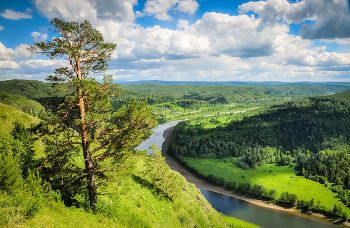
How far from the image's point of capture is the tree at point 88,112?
13234 millimetres

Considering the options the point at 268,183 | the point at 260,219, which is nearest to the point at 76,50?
the point at 260,219

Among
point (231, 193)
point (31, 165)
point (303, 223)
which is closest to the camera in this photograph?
point (31, 165)

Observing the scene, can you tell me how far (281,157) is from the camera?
125 meters

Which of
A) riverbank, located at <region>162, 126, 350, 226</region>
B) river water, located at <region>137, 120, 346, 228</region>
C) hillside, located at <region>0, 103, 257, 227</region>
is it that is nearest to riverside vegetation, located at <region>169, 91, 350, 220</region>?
riverbank, located at <region>162, 126, 350, 226</region>

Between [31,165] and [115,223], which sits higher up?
[31,165]

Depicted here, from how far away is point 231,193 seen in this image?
89.8 m

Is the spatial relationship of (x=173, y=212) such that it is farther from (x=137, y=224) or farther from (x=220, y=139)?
(x=220, y=139)

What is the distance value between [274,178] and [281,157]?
2533 centimetres

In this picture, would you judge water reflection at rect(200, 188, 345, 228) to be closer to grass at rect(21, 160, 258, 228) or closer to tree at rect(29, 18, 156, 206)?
grass at rect(21, 160, 258, 228)

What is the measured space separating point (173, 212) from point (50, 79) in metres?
21.9

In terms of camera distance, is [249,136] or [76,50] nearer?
[76,50]

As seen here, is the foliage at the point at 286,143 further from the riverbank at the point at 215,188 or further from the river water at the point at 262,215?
the river water at the point at 262,215

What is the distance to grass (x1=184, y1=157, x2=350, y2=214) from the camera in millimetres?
87812

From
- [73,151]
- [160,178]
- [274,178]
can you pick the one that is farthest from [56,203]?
[274,178]
